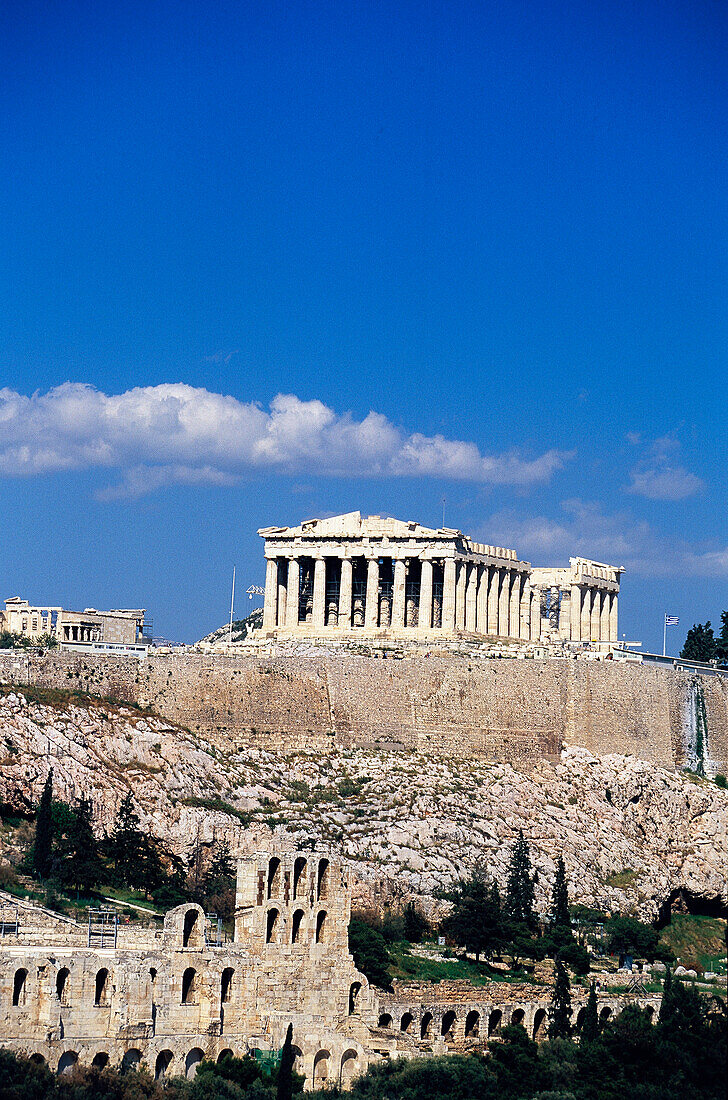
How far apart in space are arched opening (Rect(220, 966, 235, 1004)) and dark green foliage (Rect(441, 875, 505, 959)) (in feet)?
44.4

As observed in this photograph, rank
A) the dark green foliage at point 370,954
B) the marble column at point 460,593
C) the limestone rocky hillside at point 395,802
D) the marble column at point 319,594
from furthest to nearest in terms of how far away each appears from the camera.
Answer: the marble column at point 319,594 → the marble column at point 460,593 → the limestone rocky hillside at point 395,802 → the dark green foliage at point 370,954

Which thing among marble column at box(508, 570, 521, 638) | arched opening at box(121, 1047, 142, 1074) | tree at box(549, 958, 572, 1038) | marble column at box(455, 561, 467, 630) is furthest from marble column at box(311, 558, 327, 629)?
arched opening at box(121, 1047, 142, 1074)

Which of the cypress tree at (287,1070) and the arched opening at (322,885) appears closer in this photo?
the cypress tree at (287,1070)

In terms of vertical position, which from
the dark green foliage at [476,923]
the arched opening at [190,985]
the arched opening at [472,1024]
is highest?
the dark green foliage at [476,923]

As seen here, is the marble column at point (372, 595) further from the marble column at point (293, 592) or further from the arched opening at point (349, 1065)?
the arched opening at point (349, 1065)

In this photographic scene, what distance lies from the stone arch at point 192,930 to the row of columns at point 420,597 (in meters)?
45.0

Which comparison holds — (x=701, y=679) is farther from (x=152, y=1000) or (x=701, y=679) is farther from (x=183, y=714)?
(x=152, y=1000)

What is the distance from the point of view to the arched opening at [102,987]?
1779 inches

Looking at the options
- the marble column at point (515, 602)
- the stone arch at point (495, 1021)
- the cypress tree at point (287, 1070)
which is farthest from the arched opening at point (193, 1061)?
the marble column at point (515, 602)

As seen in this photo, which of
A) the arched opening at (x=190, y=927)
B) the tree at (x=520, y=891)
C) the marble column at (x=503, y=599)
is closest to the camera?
the arched opening at (x=190, y=927)

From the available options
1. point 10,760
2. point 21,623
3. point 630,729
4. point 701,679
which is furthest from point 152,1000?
point 21,623

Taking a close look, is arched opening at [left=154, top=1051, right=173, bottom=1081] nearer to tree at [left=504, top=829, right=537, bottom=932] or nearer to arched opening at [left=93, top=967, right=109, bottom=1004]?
arched opening at [left=93, top=967, right=109, bottom=1004]

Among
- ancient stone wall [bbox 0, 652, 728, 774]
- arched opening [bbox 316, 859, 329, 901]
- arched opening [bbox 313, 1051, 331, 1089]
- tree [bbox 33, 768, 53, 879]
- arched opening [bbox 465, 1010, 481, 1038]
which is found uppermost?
ancient stone wall [bbox 0, 652, 728, 774]

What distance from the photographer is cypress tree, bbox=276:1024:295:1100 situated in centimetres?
4566
